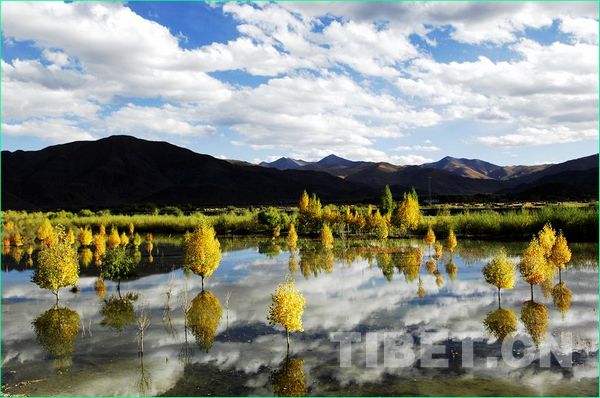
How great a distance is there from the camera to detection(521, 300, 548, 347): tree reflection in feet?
64.9

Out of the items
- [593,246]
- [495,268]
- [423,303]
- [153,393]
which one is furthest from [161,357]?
[593,246]

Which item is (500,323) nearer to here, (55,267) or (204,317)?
(204,317)

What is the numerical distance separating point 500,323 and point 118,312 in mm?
16794

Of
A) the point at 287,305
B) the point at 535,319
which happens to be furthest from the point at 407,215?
the point at 287,305

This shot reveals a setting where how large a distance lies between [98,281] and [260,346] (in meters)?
18.4

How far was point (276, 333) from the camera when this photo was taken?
2094 cm

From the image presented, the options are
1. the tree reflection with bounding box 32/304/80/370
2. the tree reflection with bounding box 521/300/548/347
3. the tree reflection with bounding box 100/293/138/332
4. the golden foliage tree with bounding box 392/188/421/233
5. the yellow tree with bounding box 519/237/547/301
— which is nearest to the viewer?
the tree reflection with bounding box 32/304/80/370

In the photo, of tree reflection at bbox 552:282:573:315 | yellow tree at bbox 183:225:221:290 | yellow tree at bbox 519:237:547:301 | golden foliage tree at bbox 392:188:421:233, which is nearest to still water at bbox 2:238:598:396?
tree reflection at bbox 552:282:573:315

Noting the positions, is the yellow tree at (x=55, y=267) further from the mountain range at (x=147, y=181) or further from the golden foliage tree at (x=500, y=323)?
the mountain range at (x=147, y=181)

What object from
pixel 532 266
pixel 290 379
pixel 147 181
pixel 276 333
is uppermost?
pixel 147 181

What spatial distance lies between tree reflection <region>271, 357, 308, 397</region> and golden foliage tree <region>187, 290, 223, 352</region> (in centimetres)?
339

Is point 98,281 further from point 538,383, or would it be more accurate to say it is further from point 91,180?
point 91,180

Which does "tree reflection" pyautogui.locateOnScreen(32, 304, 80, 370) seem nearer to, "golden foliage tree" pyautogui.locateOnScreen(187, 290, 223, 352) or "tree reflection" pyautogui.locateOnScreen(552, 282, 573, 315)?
"golden foliage tree" pyautogui.locateOnScreen(187, 290, 223, 352)

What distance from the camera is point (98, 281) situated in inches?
1331
